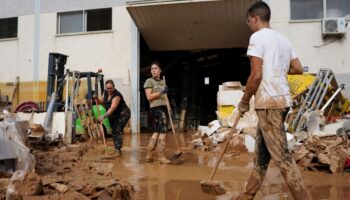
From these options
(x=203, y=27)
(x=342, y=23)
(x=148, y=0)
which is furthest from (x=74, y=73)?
(x=342, y=23)

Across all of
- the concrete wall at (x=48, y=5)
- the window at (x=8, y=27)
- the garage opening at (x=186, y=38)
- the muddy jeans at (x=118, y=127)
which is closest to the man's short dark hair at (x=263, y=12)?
the muddy jeans at (x=118, y=127)

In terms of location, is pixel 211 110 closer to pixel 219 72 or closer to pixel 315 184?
pixel 219 72

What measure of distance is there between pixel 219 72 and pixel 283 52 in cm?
2316

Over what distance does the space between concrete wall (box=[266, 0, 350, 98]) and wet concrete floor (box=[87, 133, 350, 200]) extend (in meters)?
6.75

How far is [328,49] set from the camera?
1296 cm

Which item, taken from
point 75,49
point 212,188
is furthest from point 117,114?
point 75,49

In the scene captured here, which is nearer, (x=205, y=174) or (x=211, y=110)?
(x=205, y=174)

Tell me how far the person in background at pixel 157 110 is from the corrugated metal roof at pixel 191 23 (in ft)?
21.8

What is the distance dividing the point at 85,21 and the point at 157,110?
10.1 m

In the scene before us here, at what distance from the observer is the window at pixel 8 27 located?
16.8 meters

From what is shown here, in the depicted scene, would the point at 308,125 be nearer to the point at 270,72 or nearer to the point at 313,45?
the point at 313,45

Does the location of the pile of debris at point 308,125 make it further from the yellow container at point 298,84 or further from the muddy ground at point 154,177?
the muddy ground at point 154,177

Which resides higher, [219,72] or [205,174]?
[219,72]

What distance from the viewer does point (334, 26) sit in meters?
12.7
